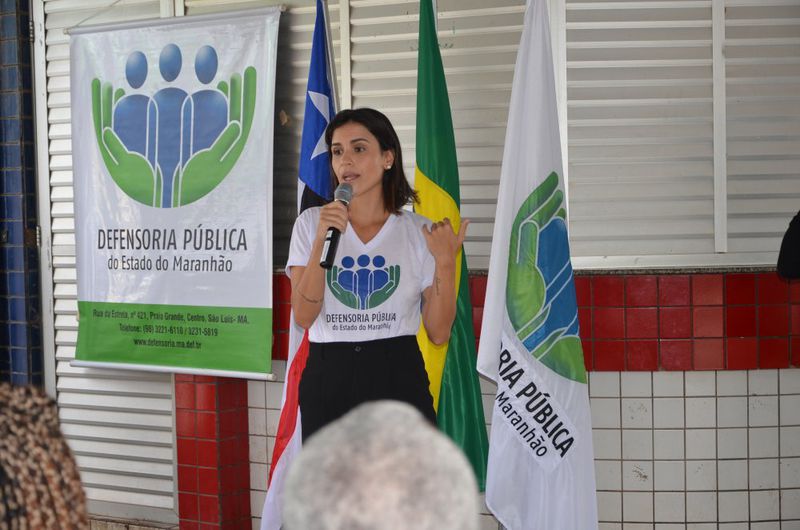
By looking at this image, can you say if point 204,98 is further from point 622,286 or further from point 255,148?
point 622,286

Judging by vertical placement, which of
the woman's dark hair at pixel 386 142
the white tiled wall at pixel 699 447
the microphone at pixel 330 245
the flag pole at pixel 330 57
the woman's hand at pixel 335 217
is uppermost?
the flag pole at pixel 330 57

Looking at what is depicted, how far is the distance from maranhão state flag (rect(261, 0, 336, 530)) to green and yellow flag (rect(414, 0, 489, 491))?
487 mm

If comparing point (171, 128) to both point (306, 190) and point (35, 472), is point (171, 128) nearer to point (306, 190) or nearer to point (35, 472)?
point (306, 190)

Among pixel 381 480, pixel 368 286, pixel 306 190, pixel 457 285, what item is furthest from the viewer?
pixel 306 190

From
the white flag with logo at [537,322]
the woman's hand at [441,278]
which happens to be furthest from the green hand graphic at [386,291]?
the white flag with logo at [537,322]

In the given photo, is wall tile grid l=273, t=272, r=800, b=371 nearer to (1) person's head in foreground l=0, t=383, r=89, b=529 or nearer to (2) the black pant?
(2) the black pant

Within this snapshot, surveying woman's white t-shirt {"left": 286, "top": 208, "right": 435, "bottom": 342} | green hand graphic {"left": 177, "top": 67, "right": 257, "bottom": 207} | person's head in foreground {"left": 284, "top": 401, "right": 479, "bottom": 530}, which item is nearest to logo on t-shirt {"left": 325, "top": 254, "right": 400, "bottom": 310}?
woman's white t-shirt {"left": 286, "top": 208, "right": 435, "bottom": 342}

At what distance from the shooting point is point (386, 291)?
3.77 m

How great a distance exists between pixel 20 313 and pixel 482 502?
3.12 metres

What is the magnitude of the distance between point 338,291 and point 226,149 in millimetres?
1978

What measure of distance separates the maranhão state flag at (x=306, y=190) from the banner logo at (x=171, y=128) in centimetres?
59

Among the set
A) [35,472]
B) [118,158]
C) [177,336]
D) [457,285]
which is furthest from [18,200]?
[35,472]

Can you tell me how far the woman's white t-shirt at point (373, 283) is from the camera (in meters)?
3.74

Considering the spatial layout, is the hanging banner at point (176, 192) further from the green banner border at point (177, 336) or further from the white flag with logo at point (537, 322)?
the white flag with logo at point (537, 322)
